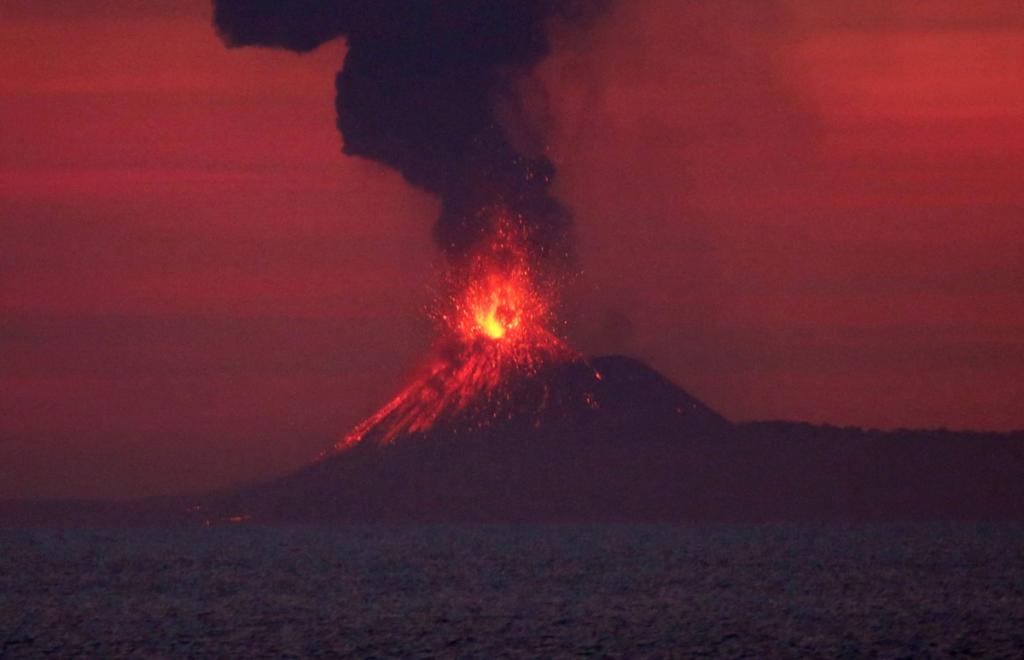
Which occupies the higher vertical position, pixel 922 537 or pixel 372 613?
pixel 922 537

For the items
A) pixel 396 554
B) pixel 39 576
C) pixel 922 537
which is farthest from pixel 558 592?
pixel 922 537

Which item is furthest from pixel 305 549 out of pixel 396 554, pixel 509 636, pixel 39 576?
pixel 509 636

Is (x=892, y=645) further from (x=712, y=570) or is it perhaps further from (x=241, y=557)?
(x=241, y=557)

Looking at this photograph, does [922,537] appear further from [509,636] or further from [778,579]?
[509,636]

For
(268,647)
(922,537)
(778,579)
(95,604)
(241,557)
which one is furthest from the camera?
(922,537)

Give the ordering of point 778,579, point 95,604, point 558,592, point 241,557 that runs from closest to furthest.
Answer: point 95,604 < point 558,592 < point 778,579 < point 241,557

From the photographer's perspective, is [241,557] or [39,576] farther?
[241,557]
